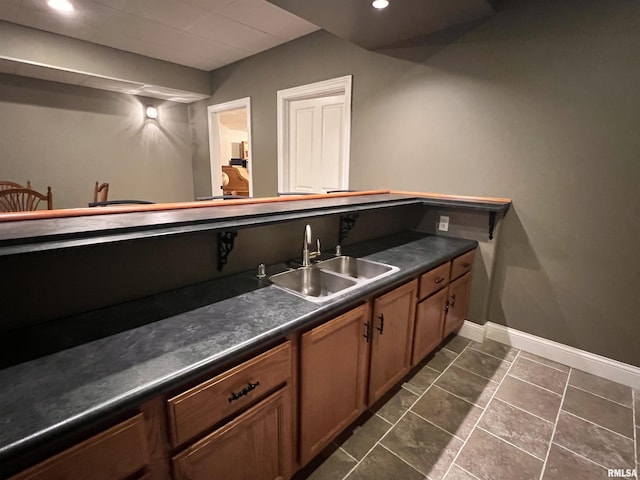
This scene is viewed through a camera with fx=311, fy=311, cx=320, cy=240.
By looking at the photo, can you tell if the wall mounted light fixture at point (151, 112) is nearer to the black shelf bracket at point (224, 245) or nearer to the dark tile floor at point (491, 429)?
the black shelf bracket at point (224, 245)

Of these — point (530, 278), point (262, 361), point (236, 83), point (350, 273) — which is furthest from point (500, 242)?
point (236, 83)

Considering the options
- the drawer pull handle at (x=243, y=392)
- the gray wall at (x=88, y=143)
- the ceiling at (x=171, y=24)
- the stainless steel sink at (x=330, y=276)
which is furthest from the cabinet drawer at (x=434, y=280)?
the gray wall at (x=88, y=143)

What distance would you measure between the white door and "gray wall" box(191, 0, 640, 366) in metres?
0.63

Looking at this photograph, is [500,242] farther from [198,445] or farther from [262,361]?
[198,445]

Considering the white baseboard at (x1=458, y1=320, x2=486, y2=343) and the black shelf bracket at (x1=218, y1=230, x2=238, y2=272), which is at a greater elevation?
the black shelf bracket at (x1=218, y1=230, x2=238, y2=272)

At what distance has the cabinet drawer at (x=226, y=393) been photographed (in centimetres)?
86

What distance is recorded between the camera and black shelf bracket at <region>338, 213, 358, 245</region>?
211 cm

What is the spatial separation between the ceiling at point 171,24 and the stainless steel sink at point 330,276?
235cm

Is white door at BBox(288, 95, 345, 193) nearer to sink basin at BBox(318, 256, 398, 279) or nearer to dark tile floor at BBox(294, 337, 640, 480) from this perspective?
sink basin at BBox(318, 256, 398, 279)

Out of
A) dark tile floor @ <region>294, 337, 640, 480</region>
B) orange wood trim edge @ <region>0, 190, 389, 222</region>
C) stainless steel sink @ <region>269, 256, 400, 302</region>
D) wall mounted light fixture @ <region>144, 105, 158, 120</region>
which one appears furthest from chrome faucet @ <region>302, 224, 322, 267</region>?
wall mounted light fixture @ <region>144, 105, 158, 120</region>

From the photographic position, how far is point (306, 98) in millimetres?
3537

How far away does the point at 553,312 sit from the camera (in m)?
2.26

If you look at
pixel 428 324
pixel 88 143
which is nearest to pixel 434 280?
pixel 428 324

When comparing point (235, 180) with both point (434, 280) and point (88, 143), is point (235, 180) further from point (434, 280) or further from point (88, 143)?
point (434, 280)
